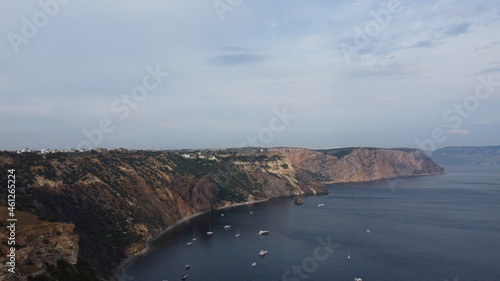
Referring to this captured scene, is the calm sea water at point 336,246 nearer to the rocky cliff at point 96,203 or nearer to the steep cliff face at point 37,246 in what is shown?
the rocky cliff at point 96,203

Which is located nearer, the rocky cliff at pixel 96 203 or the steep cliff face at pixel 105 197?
the rocky cliff at pixel 96 203

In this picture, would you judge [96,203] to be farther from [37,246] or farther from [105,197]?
[37,246]

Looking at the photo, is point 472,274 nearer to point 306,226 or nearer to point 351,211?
point 306,226

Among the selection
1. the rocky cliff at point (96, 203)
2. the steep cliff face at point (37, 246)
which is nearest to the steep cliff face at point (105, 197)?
the rocky cliff at point (96, 203)

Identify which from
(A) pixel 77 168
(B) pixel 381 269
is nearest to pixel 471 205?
(B) pixel 381 269

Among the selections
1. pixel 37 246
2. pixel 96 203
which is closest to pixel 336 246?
pixel 96 203

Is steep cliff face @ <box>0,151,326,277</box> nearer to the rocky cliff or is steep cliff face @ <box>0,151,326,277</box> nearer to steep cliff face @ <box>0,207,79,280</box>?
the rocky cliff

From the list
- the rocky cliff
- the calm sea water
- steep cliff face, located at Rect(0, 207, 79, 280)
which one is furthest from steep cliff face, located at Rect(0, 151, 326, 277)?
the calm sea water
